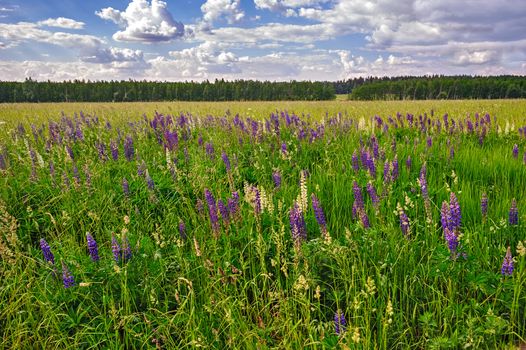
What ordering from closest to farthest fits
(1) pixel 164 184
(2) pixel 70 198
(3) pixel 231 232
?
(3) pixel 231 232, (2) pixel 70 198, (1) pixel 164 184

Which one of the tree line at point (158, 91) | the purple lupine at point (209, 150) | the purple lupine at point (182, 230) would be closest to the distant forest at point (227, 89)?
the tree line at point (158, 91)

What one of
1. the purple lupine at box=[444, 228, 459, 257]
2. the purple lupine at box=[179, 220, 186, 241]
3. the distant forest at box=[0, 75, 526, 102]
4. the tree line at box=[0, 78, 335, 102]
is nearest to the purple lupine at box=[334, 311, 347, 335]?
the purple lupine at box=[444, 228, 459, 257]

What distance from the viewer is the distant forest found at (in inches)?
3014

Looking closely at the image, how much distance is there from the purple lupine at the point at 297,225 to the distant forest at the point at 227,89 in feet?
246

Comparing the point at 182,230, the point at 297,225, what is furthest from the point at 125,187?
the point at 297,225

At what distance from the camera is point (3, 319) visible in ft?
7.86

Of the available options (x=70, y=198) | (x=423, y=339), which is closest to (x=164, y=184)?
(x=70, y=198)

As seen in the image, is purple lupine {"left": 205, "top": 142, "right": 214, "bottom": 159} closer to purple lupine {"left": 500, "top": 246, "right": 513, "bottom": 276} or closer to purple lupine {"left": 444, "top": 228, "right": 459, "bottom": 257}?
purple lupine {"left": 444, "top": 228, "right": 459, "bottom": 257}

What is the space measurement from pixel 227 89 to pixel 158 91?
58.9 ft

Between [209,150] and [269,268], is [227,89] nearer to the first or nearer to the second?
[209,150]

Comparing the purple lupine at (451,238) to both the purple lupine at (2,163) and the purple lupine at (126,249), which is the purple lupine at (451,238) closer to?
the purple lupine at (126,249)

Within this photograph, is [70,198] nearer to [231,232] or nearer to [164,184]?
[164,184]

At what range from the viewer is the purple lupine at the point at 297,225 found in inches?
90.4

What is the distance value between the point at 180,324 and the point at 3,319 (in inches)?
46.7
